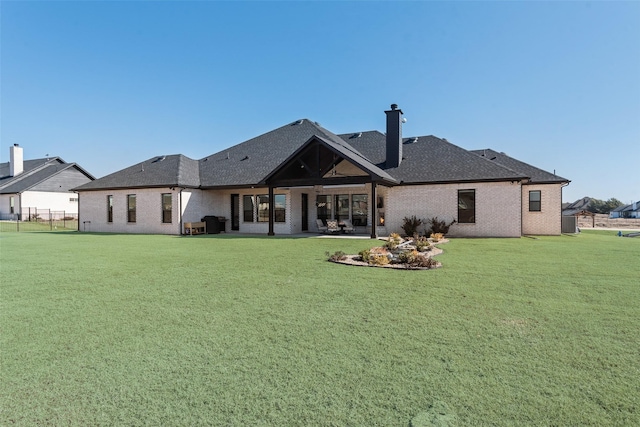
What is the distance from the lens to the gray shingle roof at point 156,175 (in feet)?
67.6

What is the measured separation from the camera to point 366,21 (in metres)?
14.4

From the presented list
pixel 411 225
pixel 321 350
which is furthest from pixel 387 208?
pixel 321 350

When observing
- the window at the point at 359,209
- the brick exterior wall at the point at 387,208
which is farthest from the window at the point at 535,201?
the window at the point at 359,209

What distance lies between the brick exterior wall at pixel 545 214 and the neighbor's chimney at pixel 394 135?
759 cm

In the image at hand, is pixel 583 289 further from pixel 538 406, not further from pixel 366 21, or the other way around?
pixel 366 21

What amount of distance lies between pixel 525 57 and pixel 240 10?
40.6ft

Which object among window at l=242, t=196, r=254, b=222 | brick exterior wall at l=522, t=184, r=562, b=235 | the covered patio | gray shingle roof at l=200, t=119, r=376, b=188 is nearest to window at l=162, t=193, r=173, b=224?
gray shingle roof at l=200, t=119, r=376, b=188

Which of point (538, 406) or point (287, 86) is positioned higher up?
point (287, 86)

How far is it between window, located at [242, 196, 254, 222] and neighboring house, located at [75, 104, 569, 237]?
0.07 meters

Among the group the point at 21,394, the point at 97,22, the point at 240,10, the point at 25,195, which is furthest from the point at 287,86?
the point at 25,195

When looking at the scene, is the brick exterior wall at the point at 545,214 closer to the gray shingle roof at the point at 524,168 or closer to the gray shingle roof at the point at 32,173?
the gray shingle roof at the point at 524,168

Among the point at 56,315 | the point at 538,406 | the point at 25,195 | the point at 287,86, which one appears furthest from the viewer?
the point at 25,195

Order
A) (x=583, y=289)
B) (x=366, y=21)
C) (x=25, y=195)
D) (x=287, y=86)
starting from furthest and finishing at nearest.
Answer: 1. (x=25, y=195)
2. (x=287, y=86)
3. (x=366, y=21)
4. (x=583, y=289)

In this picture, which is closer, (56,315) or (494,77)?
(56,315)
